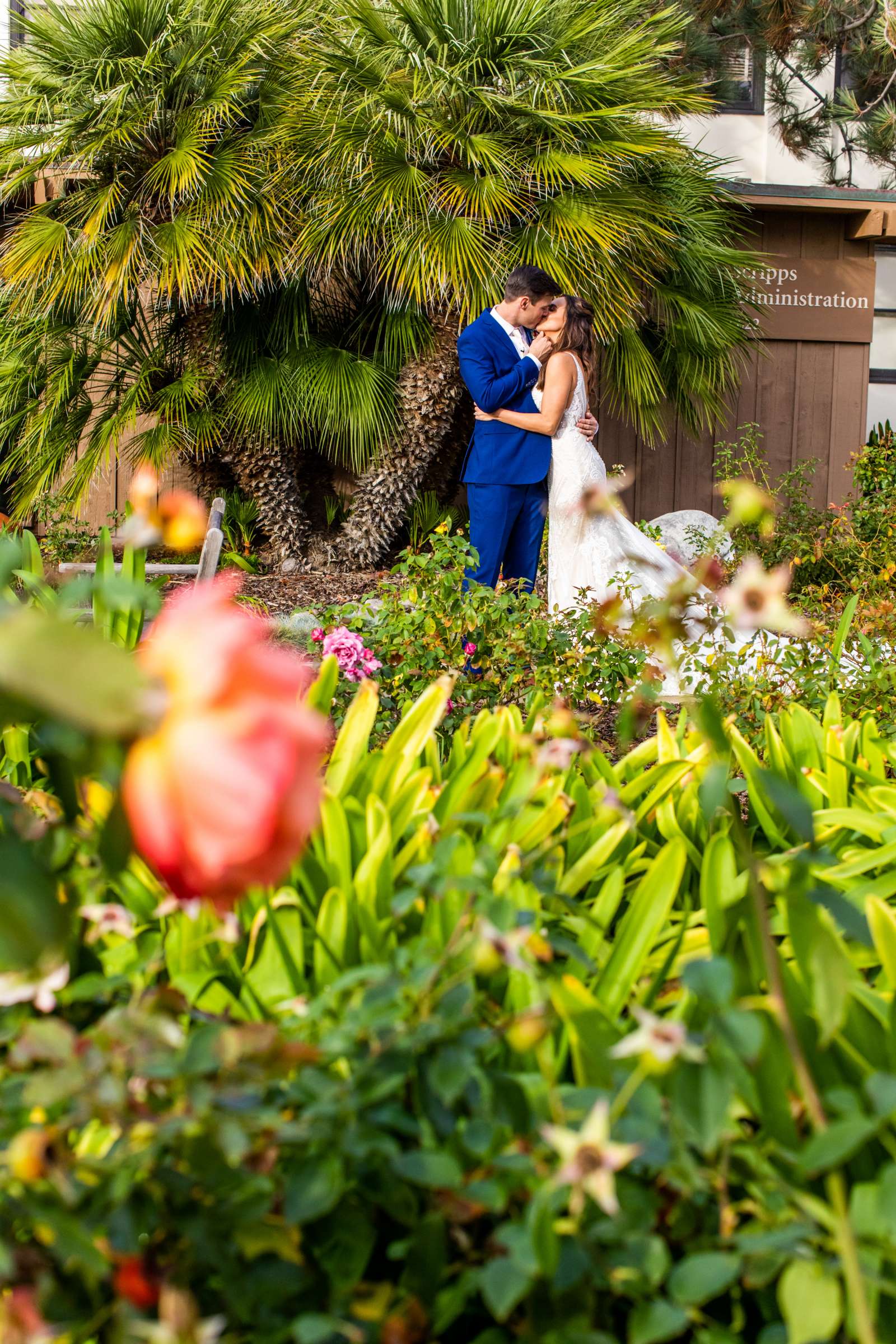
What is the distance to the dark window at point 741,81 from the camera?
9.74 meters

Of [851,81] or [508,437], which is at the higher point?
[851,81]

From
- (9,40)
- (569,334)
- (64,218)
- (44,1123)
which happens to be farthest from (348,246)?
(44,1123)

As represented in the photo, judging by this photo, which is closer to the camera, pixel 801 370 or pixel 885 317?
pixel 801 370

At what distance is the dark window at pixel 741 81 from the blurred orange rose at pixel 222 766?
9.61m

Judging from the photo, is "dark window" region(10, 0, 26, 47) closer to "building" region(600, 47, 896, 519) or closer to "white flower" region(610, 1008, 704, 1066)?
"building" region(600, 47, 896, 519)

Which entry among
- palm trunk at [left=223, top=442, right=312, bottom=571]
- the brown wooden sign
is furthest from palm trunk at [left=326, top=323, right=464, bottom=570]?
the brown wooden sign

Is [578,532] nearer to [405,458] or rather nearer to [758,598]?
[405,458]

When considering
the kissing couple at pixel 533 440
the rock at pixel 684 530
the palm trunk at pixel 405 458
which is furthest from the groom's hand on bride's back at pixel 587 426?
the palm trunk at pixel 405 458

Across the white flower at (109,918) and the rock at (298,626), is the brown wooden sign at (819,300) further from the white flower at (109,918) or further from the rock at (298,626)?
the white flower at (109,918)

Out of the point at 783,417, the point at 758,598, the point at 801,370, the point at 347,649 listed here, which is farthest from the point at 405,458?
the point at 758,598

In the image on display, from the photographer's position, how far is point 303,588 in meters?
6.60

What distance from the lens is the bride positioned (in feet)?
14.7

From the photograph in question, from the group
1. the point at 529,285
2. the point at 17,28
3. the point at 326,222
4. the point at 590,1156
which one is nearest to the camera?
the point at 590,1156

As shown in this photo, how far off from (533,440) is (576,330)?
1.57 ft
